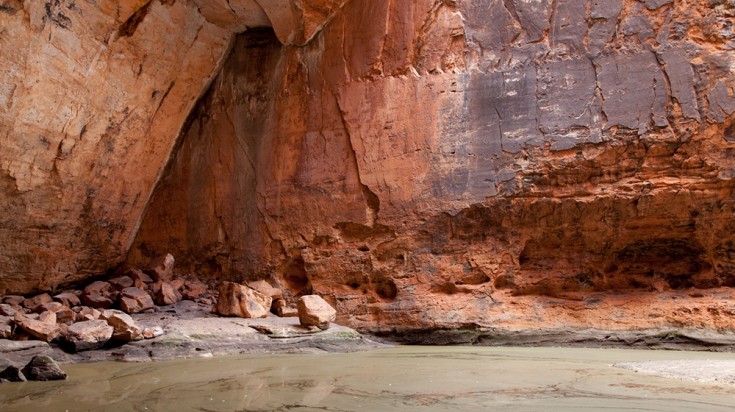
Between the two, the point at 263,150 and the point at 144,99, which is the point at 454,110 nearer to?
the point at 263,150

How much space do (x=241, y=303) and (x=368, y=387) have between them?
3.57 m

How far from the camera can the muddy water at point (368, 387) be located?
2.78m

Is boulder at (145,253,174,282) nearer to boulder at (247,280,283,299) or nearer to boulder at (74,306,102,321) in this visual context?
boulder at (247,280,283,299)

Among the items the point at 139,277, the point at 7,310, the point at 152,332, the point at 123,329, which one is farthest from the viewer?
the point at 139,277

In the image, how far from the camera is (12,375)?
384cm

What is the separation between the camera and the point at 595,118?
6.79 meters

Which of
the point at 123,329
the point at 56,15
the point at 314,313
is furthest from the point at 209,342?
the point at 56,15

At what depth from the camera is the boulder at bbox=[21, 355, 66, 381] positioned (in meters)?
3.86

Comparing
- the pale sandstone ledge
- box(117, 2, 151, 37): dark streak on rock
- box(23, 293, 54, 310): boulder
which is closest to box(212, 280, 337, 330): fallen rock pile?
the pale sandstone ledge

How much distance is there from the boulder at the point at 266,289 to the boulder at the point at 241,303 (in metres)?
0.38

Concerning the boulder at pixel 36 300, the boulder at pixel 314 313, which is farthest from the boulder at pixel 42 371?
the boulder at pixel 36 300

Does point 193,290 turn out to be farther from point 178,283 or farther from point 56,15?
point 56,15

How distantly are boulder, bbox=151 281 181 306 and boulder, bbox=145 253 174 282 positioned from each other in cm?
35

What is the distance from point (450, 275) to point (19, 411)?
4943 millimetres
